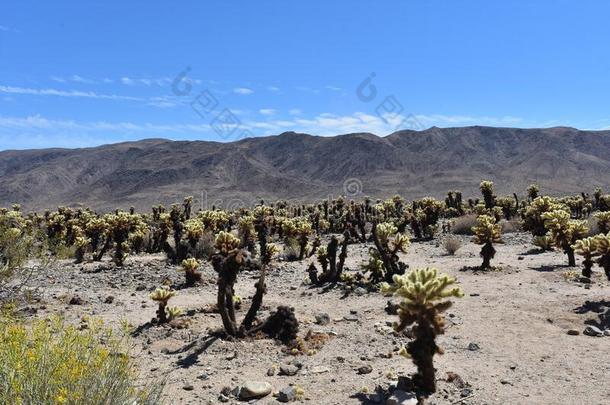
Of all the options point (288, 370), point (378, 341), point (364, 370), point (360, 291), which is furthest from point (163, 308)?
point (360, 291)

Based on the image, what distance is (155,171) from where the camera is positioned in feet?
360

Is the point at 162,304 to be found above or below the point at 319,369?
above

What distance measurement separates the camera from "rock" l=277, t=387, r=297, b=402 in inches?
264

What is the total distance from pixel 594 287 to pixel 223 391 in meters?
9.29

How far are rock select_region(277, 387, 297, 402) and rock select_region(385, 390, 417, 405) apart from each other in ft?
4.08

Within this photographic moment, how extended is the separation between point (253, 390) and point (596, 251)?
9.92 meters

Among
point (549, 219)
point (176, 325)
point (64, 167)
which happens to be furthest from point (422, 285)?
point (64, 167)

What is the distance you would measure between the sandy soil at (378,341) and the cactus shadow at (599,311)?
2 cm

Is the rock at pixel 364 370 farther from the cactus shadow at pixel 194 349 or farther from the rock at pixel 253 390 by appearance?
the cactus shadow at pixel 194 349

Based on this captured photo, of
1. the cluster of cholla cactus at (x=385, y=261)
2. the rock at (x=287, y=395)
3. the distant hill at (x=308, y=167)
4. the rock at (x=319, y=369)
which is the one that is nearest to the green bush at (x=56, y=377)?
the rock at (x=287, y=395)

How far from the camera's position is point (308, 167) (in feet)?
399

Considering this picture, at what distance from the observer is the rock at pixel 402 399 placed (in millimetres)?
6250

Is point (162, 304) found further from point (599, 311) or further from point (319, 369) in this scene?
point (599, 311)

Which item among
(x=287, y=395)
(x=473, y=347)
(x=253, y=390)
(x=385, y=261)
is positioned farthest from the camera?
(x=385, y=261)
